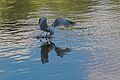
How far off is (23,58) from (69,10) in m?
11.6

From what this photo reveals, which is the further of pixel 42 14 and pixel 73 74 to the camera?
pixel 42 14

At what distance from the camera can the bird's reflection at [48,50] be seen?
1411 cm

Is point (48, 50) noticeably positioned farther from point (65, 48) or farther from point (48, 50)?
point (65, 48)

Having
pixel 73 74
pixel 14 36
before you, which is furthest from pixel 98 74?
pixel 14 36

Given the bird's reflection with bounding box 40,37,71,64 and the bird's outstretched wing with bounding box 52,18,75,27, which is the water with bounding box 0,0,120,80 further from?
the bird's outstretched wing with bounding box 52,18,75,27

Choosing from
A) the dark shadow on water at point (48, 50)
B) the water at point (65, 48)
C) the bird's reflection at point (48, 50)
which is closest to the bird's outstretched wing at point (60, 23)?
the water at point (65, 48)

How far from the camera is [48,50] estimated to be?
50.1 ft

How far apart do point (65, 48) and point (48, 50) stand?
0.68m

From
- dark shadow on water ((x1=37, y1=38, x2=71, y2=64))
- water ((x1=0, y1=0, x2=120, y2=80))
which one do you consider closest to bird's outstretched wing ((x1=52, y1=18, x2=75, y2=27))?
water ((x1=0, y1=0, x2=120, y2=80))

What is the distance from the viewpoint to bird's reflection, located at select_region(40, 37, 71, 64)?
14106 millimetres

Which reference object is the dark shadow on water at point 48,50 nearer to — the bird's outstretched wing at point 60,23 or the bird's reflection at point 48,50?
the bird's reflection at point 48,50

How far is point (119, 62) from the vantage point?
1264 cm

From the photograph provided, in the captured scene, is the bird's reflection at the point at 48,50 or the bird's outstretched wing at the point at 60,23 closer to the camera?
the bird's reflection at the point at 48,50

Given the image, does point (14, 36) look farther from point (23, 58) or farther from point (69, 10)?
point (69, 10)
